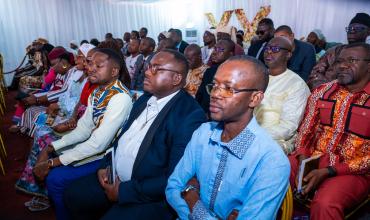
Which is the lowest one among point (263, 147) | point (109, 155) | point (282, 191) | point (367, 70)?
point (109, 155)

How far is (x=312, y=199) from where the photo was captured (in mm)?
1759

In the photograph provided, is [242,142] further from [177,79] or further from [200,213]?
[177,79]

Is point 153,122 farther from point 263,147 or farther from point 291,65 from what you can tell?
point 291,65

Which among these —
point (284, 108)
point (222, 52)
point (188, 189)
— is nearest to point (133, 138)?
point (188, 189)

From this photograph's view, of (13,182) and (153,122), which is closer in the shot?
(153,122)

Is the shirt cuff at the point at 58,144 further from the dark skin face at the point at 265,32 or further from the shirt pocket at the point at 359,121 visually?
the dark skin face at the point at 265,32

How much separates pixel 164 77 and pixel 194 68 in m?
2.29

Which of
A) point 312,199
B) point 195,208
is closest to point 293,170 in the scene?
point 312,199

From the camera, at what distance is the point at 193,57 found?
13.4ft

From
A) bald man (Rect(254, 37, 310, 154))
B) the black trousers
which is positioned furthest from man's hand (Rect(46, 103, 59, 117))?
bald man (Rect(254, 37, 310, 154))

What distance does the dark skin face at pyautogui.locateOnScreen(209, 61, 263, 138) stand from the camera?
1.35 metres

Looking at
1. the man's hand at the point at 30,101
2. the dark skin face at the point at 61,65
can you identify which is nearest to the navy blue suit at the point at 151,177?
the man's hand at the point at 30,101

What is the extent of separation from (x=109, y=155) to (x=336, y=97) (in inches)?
64.0

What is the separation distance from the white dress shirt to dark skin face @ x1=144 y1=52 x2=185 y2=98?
0.86 m
